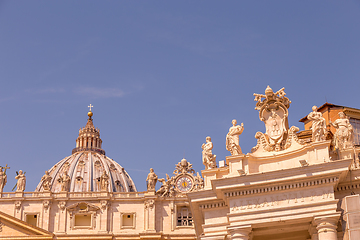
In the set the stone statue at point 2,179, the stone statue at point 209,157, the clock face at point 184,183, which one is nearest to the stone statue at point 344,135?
the stone statue at point 209,157

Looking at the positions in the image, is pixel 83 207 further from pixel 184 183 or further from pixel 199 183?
pixel 199 183

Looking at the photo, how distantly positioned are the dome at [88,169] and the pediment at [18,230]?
59.7 meters

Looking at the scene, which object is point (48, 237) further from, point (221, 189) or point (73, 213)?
point (221, 189)

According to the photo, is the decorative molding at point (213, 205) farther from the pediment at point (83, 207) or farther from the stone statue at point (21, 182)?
the stone statue at point (21, 182)

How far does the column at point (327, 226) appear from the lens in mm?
31719

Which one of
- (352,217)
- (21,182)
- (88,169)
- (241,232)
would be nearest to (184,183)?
(21,182)

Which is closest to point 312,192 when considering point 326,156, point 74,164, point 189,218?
point 326,156

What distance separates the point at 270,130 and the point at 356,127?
24.0 metres

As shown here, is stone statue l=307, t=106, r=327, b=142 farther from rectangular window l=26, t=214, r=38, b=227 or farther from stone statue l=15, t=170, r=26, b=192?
stone statue l=15, t=170, r=26, b=192

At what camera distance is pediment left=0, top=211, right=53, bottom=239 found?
290ft

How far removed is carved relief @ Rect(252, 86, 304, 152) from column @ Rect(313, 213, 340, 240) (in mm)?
5376

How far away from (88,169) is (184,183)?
231 feet

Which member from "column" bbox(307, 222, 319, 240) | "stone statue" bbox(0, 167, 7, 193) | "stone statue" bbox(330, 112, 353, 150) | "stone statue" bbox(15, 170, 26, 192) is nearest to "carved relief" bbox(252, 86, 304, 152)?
"stone statue" bbox(330, 112, 353, 150)

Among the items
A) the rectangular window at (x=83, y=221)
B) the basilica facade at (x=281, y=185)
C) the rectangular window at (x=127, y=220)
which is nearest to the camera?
the basilica facade at (x=281, y=185)
